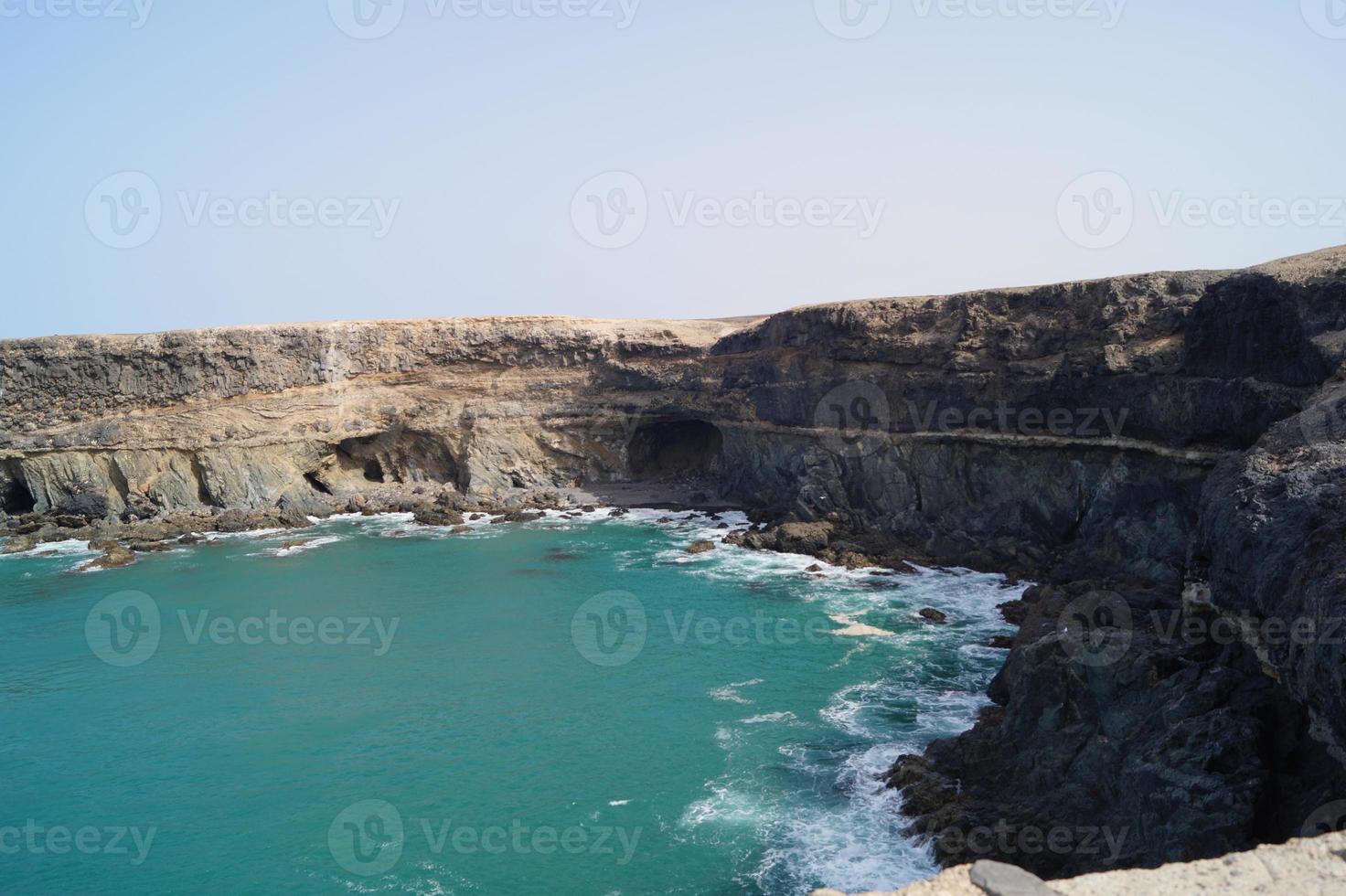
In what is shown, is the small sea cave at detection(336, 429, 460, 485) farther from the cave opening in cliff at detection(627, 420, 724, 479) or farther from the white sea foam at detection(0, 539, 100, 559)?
the white sea foam at detection(0, 539, 100, 559)

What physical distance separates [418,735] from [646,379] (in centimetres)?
3411

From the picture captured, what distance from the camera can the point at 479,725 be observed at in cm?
2262

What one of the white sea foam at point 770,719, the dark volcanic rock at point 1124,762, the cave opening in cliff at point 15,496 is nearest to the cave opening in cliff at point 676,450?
the white sea foam at point 770,719

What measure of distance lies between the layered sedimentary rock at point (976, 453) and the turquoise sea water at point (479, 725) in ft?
9.60

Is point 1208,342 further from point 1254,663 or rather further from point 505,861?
point 505,861

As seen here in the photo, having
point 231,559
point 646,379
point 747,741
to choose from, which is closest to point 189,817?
point 747,741

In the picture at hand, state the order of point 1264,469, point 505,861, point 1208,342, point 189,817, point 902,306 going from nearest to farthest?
point 1264,469
point 505,861
point 189,817
point 1208,342
point 902,306

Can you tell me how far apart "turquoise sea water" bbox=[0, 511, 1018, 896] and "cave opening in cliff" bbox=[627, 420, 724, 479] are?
61.0 ft

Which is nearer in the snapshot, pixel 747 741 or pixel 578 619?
pixel 747 741

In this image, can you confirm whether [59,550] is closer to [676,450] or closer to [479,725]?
[676,450]

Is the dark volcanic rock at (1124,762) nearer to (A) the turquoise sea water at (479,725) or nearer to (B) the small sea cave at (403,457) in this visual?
(A) the turquoise sea water at (479,725)

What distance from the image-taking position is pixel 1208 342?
2655 centimetres

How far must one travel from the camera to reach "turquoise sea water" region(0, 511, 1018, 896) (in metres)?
16.9

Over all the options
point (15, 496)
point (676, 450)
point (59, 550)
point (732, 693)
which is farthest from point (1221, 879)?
point (15, 496)
